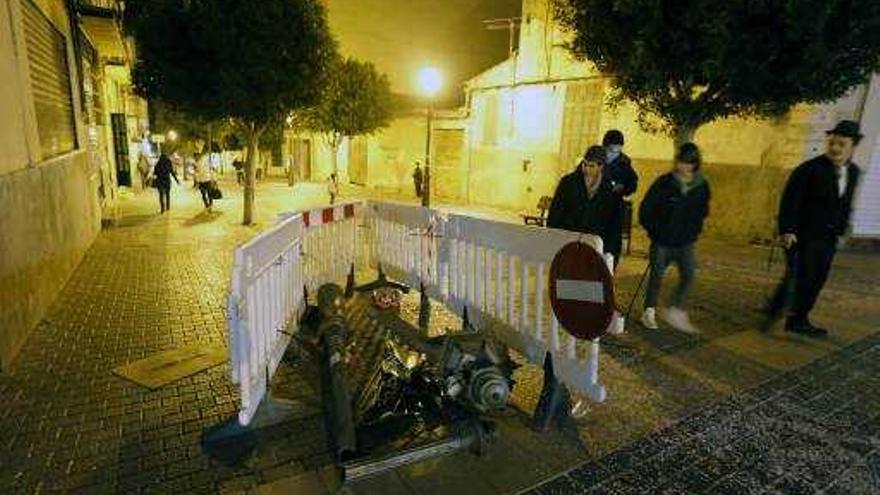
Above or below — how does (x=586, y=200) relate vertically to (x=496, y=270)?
above

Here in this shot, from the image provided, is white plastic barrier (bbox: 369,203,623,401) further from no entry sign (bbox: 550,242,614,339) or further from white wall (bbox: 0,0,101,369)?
white wall (bbox: 0,0,101,369)

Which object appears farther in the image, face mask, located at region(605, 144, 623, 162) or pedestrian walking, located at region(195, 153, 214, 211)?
pedestrian walking, located at region(195, 153, 214, 211)

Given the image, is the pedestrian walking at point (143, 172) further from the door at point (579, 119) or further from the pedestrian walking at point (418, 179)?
the door at point (579, 119)

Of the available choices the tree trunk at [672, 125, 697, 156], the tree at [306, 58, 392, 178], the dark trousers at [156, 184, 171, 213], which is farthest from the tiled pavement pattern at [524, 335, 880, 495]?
the tree at [306, 58, 392, 178]

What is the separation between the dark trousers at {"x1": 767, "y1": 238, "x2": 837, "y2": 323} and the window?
9053 millimetres

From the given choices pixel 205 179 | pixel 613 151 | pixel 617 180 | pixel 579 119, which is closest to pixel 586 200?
pixel 617 180

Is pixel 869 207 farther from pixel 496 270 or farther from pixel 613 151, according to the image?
pixel 496 270

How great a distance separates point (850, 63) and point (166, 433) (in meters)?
9.23

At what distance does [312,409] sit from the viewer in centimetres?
376

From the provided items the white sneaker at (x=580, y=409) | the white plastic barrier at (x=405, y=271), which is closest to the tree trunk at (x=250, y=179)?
the white plastic barrier at (x=405, y=271)

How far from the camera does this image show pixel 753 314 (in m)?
6.20

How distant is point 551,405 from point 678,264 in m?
2.82

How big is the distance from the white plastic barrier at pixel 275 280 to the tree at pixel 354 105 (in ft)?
63.2

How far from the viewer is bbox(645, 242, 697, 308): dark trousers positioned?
5.44 m
